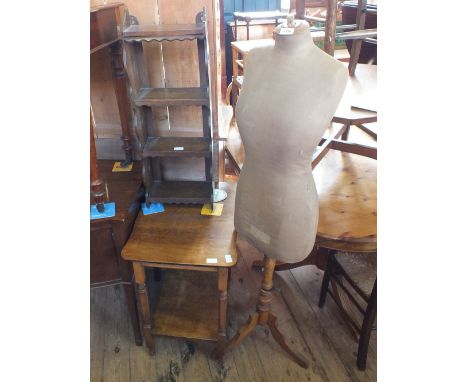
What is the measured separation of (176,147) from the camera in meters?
1.46

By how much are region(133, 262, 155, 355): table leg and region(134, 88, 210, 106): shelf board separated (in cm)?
61

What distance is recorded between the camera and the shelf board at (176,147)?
1422mm

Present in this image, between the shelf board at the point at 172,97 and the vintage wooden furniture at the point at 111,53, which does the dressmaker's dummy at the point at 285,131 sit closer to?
the shelf board at the point at 172,97

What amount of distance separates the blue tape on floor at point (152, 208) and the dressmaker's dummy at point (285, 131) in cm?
49

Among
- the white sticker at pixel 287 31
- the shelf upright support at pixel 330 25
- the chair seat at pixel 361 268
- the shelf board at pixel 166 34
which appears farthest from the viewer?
the chair seat at pixel 361 268

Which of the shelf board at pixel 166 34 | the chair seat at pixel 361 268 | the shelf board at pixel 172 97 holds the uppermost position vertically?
the shelf board at pixel 166 34

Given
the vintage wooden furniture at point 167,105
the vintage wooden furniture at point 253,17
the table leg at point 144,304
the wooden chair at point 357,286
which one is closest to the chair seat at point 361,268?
the wooden chair at point 357,286

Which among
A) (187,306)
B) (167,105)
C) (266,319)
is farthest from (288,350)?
(167,105)

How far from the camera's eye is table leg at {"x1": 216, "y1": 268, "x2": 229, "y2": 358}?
136 cm

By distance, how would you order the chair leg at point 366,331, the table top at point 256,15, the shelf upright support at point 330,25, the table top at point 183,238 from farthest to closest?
1. the table top at point 256,15
2. the chair leg at point 366,331
3. the table top at point 183,238
4. the shelf upright support at point 330,25

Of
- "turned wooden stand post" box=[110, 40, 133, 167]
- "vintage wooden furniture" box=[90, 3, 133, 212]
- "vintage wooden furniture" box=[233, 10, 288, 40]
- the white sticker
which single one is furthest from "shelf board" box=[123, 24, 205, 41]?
"vintage wooden furniture" box=[233, 10, 288, 40]

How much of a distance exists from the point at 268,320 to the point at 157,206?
679 millimetres

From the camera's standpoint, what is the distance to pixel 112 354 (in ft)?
5.52

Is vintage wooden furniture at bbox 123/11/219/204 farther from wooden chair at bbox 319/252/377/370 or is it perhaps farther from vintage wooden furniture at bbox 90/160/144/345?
wooden chair at bbox 319/252/377/370
